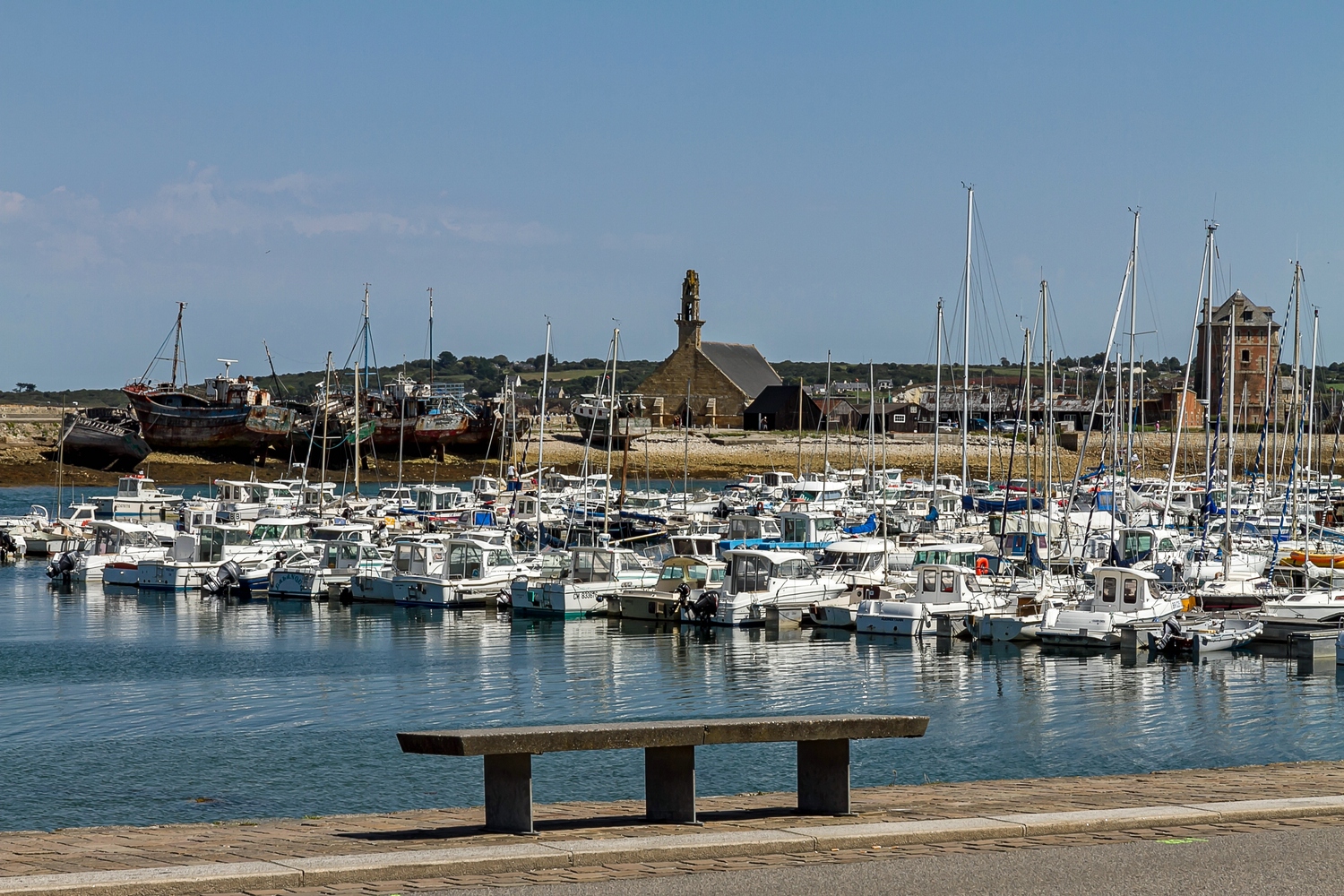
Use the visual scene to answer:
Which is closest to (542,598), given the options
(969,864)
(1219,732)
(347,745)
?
(347,745)

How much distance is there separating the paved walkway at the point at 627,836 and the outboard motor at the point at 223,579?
35.8 metres

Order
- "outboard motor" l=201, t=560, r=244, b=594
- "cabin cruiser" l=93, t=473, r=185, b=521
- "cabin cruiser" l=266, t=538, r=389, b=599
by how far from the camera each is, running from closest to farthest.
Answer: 1. "cabin cruiser" l=266, t=538, r=389, b=599
2. "outboard motor" l=201, t=560, r=244, b=594
3. "cabin cruiser" l=93, t=473, r=185, b=521

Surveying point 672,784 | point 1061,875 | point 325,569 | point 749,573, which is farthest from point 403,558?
point 1061,875

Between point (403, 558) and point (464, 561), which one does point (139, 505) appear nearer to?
point (403, 558)

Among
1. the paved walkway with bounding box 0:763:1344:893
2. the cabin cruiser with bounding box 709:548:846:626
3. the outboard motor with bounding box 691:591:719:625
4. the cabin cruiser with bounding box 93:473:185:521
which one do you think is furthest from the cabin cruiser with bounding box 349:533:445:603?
the paved walkway with bounding box 0:763:1344:893

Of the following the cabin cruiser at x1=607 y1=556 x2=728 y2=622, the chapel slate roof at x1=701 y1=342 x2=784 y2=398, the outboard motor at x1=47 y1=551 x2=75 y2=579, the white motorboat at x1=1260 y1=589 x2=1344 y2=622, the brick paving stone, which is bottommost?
the outboard motor at x1=47 y1=551 x2=75 y2=579

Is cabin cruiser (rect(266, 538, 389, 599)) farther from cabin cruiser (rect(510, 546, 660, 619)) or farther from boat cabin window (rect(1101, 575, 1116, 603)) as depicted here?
boat cabin window (rect(1101, 575, 1116, 603))

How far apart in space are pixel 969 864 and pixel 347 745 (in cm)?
1534

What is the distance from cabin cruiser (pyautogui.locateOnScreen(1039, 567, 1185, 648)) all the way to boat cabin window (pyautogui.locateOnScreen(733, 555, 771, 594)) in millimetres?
7652

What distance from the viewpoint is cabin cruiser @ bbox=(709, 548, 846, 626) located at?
124ft

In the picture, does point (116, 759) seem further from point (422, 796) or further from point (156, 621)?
point (156, 621)

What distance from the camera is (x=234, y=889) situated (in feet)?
27.5

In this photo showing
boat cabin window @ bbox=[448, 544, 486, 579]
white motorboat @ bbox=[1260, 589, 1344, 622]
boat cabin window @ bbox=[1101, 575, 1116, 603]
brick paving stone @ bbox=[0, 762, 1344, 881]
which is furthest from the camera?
boat cabin window @ bbox=[448, 544, 486, 579]

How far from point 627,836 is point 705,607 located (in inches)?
1109
